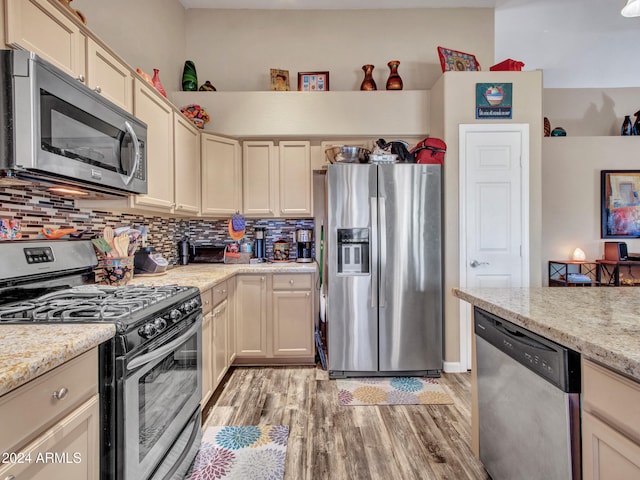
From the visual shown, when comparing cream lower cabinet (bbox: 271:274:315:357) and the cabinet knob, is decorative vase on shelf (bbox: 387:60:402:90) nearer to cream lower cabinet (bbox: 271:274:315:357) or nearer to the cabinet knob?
cream lower cabinet (bbox: 271:274:315:357)

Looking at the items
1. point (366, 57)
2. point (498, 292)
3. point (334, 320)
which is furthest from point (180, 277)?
point (366, 57)

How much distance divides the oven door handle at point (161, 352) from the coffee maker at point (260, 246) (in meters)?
1.72

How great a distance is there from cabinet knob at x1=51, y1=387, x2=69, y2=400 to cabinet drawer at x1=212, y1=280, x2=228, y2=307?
1384 millimetres

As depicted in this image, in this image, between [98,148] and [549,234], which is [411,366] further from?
[549,234]

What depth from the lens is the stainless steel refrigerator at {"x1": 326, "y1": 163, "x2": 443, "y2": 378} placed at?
8.80 feet

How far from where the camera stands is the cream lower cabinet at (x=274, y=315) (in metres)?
2.90

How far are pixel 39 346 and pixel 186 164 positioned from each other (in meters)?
2.09

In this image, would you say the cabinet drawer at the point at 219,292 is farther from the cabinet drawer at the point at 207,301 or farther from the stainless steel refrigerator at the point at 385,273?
the stainless steel refrigerator at the point at 385,273

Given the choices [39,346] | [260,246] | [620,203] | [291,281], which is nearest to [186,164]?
[260,246]

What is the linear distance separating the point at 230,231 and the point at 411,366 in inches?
85.5


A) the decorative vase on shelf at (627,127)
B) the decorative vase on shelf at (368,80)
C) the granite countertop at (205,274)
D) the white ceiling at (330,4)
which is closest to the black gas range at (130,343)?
the granite countertop at (205,274)

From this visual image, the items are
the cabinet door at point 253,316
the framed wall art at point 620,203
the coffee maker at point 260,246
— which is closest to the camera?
the cabinet door at point 253,316

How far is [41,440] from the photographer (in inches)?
30.6

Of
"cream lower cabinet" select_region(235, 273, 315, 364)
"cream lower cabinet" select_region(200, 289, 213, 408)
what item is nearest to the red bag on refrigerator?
"cream lower cabinet" select_region(235, 273, 315, 364)
